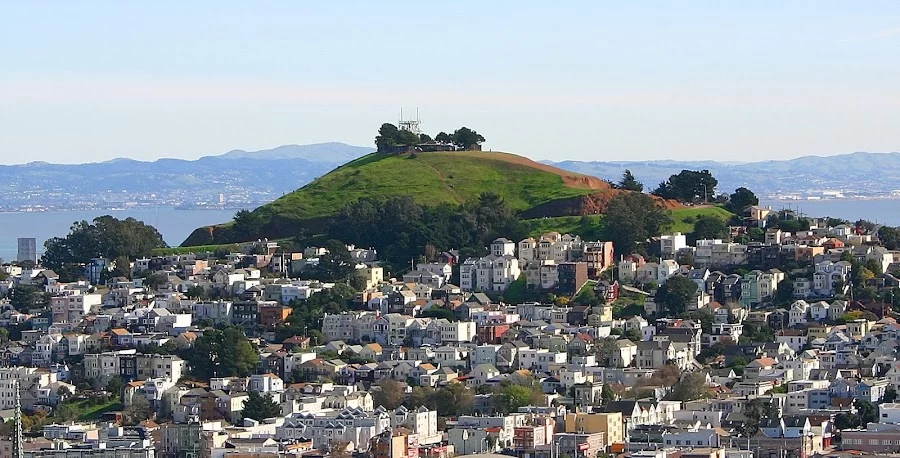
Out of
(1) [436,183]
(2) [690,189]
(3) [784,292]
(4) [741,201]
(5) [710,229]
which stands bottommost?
(3) [784,292]

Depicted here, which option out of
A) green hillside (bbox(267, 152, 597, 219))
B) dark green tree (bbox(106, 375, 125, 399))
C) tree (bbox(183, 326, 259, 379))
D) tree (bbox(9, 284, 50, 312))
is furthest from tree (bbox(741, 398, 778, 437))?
green hillside (bbox(267, 152, 597, 219))

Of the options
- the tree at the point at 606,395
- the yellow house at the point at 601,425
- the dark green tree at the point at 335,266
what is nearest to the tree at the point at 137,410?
the yellow house at the point at 601,425

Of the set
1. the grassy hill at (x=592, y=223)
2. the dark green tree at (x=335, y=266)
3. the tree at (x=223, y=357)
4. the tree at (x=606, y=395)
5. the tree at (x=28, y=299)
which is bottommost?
the tree at (x=606, y=395)

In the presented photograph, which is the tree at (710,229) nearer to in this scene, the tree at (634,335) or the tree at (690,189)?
the tree at (690,189)

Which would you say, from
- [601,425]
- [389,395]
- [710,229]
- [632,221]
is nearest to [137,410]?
[389,395]

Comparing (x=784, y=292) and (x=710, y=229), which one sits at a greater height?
(x=710, y=229)

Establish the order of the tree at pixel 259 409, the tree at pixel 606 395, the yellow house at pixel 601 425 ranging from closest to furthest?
the yellow house at pixel 601 425 < the tree at pixel 259 409 < the tree at pixel 606 395

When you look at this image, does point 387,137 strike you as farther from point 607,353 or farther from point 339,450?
point 339,450
